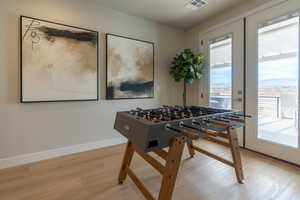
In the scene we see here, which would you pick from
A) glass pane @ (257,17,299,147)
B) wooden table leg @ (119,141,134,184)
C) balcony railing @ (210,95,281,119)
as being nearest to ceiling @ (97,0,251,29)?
glass pane @ (257,17,299,147)

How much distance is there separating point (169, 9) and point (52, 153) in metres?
3.24

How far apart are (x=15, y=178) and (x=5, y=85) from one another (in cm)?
122

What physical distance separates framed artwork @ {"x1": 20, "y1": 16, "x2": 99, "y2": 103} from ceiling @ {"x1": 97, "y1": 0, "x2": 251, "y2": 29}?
782mm

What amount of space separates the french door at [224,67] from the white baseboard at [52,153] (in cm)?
219

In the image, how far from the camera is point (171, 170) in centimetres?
121

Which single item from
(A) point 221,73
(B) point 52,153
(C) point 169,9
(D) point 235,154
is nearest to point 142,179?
(D) point 235,154

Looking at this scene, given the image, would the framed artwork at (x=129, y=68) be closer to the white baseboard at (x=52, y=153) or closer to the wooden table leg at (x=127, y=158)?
the white baseboard at (x=52, y=153)

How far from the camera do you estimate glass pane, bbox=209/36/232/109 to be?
9.72ft

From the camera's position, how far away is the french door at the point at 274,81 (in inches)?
84.2

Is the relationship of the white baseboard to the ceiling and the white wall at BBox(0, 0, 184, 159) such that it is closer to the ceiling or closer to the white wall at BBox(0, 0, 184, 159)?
the white wall at BBox(0, 0, 184, 159)

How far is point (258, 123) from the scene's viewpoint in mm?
2570

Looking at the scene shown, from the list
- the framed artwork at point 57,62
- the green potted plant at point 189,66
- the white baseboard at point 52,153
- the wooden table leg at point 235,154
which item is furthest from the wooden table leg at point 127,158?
the green potted plant at point 189,66

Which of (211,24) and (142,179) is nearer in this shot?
(142,179)

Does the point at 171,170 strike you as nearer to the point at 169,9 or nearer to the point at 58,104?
the point at 58,104
